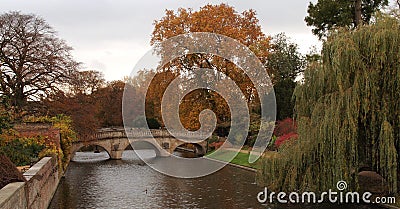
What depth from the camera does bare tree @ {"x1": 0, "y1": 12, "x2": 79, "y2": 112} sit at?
24.6 metres

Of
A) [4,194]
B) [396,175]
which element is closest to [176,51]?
[396,175]

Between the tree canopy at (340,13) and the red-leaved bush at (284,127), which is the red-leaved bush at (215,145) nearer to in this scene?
the red-leaved bush at (284,127)

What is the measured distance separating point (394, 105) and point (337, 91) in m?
1.61

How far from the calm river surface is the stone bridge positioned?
29.6 ft

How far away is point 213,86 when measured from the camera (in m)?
29.7

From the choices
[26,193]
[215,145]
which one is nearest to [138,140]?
[215,145]

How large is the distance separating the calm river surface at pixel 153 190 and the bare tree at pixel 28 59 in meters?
5.43

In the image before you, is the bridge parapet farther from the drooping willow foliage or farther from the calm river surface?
the drooping willow foliage

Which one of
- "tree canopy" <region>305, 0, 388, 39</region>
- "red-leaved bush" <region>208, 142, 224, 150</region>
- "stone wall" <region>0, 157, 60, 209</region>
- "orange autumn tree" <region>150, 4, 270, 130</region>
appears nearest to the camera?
"stone wall" <region>0, 157, 60, 209</region>

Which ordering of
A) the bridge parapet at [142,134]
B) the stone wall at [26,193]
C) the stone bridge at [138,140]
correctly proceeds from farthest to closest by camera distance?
the stone bridge at [138,140], the bridge parapet at [142,134], the stone wall at [26,193]

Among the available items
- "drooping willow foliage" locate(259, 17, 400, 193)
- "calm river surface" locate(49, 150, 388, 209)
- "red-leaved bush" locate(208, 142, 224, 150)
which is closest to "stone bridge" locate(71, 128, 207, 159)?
"red-leaved bush" locate(208, 142, 224, 150)

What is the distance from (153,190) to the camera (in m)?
19.5

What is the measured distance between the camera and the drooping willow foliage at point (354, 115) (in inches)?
479

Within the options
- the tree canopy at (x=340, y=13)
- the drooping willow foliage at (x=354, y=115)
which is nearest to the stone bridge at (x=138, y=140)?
the tree canopy at (x=340, y=13)
